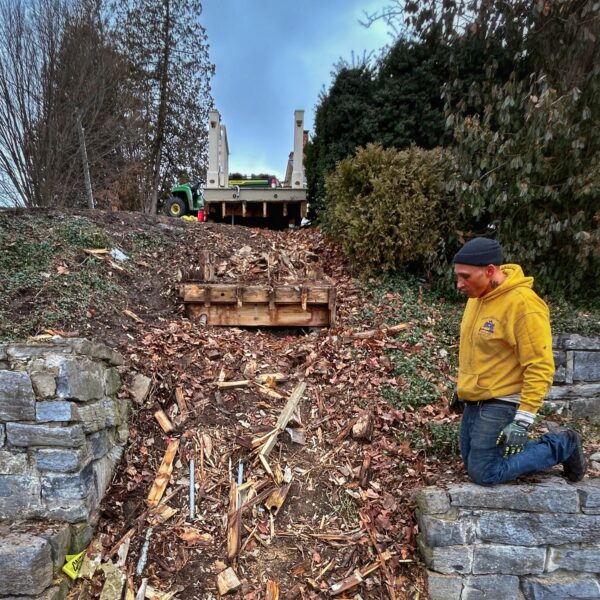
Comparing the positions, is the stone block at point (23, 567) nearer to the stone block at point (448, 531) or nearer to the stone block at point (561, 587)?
the stone block at point (448, 531)

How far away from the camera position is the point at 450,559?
3.00m

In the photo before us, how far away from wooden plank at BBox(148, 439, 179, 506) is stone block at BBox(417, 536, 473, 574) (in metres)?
1.93

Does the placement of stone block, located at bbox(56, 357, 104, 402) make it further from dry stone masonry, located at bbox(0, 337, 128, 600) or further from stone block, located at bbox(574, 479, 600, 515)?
stone block, located at bbox(574, 479, 600, 515)

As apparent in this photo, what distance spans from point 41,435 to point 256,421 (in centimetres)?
166

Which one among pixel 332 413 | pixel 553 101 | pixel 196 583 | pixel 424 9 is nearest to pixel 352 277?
pixel 332 413

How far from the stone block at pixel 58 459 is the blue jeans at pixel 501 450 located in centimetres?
261

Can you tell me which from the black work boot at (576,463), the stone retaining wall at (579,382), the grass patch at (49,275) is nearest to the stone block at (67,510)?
the grass patch at (49,275)

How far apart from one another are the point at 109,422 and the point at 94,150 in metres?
8.56

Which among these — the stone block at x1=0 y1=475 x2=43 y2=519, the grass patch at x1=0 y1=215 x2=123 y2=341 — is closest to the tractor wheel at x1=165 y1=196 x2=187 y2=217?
the grass patch at x1=0 y1=215 x2=123 y2=341

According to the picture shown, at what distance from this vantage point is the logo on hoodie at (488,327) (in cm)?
283

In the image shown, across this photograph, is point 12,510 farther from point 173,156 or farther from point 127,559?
point 173,156

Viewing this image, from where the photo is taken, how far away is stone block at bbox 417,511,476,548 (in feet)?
9.79

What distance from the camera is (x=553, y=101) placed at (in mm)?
4664

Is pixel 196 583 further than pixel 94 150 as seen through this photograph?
No
